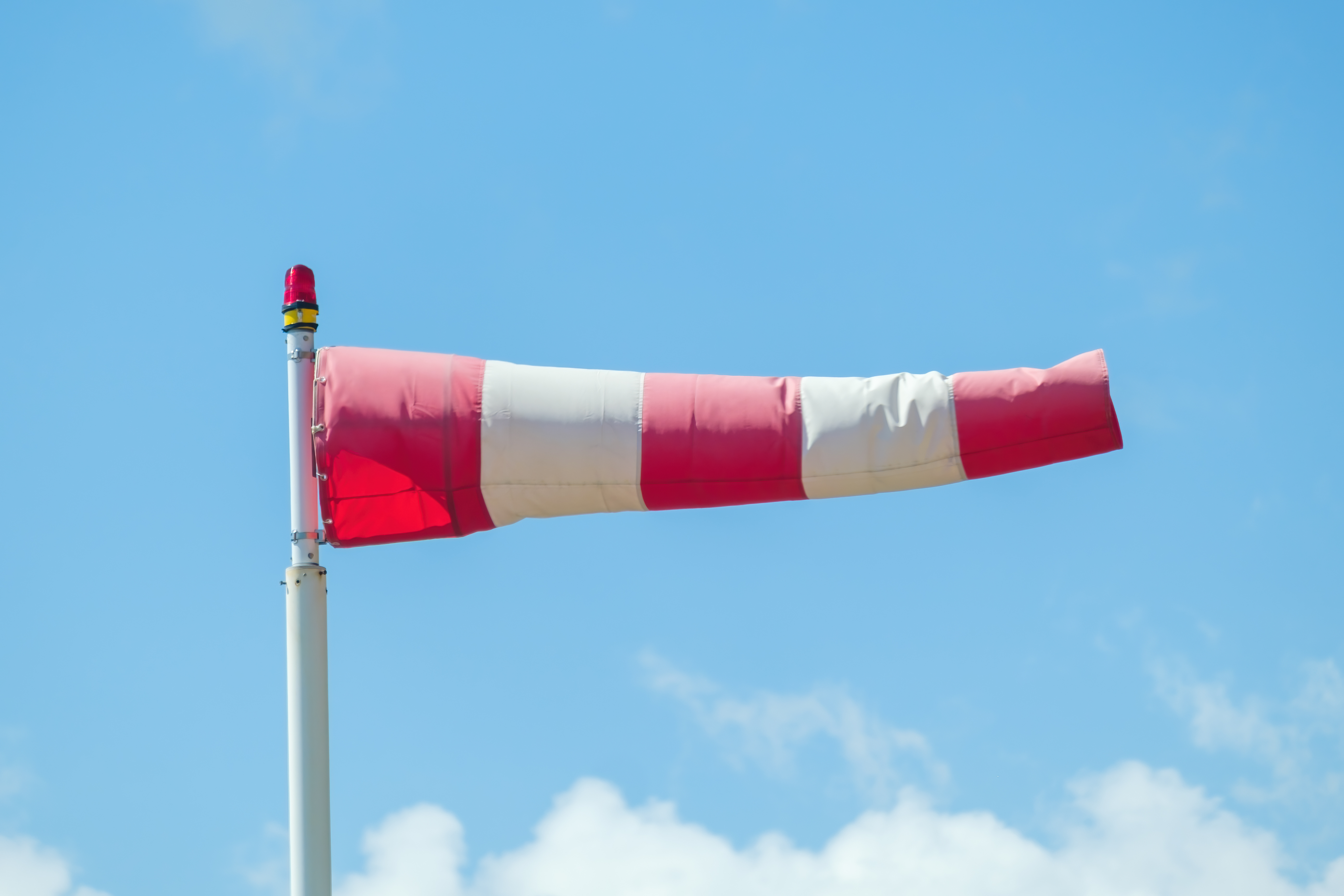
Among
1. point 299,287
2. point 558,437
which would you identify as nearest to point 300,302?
point 299,287

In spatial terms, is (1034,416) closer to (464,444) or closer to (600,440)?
(600,440)

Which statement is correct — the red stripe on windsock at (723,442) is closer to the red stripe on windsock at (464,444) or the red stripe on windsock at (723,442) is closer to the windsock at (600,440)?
the windsock at (600,440)

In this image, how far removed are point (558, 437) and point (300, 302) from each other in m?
1.54

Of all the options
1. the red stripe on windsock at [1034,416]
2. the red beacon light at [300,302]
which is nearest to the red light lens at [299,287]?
the red beacon light at [300,302]

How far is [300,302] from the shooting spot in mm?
8094

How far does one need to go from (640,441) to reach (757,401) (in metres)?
0.65

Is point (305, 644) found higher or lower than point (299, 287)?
lower

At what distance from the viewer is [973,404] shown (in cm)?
779

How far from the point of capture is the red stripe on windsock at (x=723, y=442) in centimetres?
797

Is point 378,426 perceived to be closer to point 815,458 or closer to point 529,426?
point 529,426

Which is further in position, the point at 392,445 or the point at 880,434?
the point at 392,445

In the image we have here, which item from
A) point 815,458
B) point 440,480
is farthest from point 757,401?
point 440,480

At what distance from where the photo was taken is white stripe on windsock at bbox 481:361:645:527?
8078 millimetres

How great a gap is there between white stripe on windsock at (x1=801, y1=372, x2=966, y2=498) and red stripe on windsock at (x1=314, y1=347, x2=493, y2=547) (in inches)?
69.7
